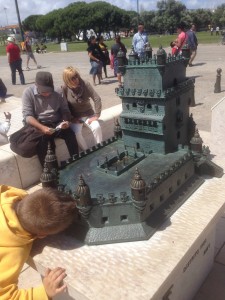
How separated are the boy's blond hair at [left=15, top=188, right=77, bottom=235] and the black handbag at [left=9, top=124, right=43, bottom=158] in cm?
127

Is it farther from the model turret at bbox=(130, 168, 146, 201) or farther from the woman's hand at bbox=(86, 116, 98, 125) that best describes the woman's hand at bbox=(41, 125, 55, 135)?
the model turret at bbox=(130, 168, 146, 201)

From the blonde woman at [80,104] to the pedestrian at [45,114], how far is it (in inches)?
7.3

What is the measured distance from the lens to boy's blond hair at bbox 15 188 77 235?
1.82 metres

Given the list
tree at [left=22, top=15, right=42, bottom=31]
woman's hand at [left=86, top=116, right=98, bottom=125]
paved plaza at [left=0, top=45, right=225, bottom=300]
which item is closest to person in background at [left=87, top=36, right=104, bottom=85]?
paved plaza at [left=0, top=45, right=225, bottom=300]

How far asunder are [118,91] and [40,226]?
1202 millimetres

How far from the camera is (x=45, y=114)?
3.58 m

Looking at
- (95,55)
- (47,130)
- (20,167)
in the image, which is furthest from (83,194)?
(95,55)

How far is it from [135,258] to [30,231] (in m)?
0.66

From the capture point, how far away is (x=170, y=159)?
2398 mm

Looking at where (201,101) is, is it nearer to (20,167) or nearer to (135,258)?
(20,167)

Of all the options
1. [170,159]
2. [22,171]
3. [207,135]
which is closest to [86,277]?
[170,159]

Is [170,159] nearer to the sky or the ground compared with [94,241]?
nearer to the sky

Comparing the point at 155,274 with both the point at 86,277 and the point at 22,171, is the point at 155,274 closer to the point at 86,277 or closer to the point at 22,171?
the point at 86,277

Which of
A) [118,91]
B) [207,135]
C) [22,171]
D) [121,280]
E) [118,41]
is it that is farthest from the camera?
[118,41]
